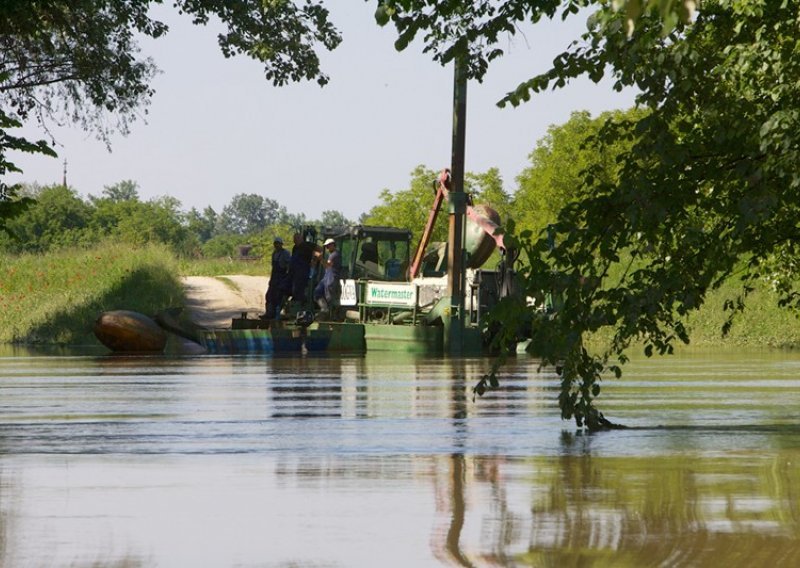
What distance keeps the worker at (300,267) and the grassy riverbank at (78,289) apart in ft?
42.5

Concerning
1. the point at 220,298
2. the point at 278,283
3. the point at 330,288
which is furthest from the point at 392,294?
the point at 220,298

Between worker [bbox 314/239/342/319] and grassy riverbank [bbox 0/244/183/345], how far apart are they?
12.9m

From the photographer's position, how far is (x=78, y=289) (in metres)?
61.1

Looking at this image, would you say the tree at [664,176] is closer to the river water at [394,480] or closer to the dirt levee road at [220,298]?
the river water at [394,480]

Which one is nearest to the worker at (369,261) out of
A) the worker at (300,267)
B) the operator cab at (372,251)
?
the operator cab at (372,251)

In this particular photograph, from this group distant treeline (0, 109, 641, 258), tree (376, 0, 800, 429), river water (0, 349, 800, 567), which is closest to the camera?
river water (0, 349, 800, 567)

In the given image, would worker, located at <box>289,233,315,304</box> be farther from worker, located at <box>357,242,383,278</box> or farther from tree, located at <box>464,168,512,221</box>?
tree, located at <box>464,168,512,221</box>

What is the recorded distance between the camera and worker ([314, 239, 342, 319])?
42.2 metres

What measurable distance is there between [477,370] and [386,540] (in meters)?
21.8

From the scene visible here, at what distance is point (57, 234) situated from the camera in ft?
436

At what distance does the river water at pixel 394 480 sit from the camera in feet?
25.6

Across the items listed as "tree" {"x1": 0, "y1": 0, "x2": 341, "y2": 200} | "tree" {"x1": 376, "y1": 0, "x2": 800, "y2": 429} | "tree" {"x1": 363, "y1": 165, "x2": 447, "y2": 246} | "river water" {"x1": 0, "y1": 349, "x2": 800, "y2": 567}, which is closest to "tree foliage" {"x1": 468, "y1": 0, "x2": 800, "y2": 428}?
"tree" {"x1": 376, "y1": 0, "x2": 800, "y2": 429}

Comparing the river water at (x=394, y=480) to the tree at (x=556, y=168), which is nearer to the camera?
the river water at (x=394, y=480)

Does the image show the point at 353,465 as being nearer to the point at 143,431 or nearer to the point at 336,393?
the point at 143,431
